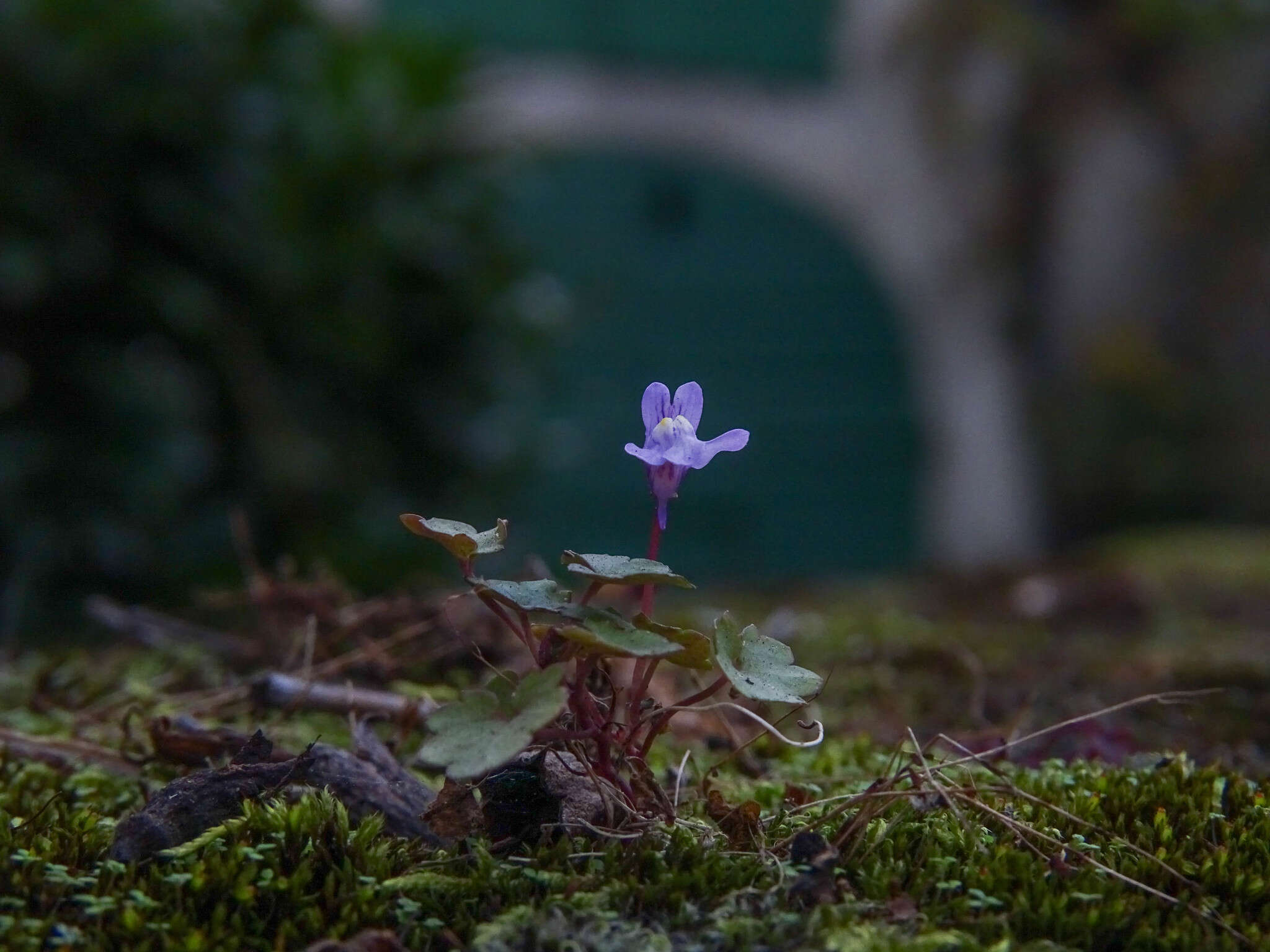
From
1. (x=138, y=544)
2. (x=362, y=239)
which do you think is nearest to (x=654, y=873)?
(x=138, y=544)

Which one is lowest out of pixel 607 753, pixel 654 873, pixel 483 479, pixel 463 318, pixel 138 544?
pixel 654 873

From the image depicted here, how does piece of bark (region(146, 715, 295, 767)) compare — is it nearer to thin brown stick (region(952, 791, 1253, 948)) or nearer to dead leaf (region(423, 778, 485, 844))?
dead leaf (region(423, 778, 485, 844))

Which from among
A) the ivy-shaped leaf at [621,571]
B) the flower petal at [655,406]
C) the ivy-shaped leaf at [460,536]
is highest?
the flower petal at [655,406]

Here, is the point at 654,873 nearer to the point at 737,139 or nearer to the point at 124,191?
the point at 124,191

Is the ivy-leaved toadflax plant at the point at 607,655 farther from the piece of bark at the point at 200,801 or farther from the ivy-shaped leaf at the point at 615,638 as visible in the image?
the piece of bark at the point at 200,801

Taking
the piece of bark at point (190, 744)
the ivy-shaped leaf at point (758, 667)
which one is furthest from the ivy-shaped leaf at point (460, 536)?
the piece of bark at point (190, 744)

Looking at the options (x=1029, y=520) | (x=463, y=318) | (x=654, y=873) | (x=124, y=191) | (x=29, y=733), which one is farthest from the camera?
(x=1029, y=520)

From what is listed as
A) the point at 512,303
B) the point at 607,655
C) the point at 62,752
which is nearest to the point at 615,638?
the point at 607,655
